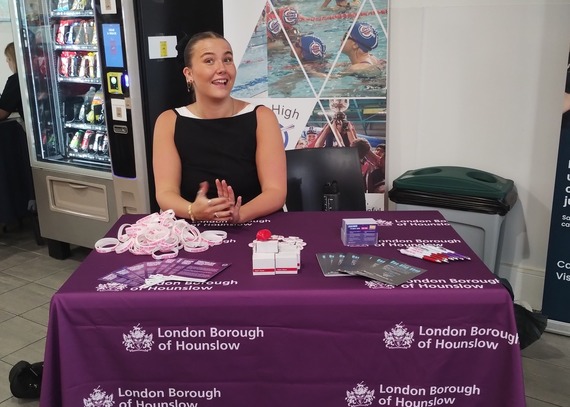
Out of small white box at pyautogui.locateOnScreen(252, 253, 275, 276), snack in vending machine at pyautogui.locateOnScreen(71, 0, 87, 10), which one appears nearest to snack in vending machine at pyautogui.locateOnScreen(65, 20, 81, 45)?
snack in vending machine at pyautogui.locateOnScreen(71, 0, 87, 10)

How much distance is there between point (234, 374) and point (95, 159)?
2733mm

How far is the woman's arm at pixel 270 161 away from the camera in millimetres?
2057

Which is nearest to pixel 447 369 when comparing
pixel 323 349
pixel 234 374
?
pixel 323 349

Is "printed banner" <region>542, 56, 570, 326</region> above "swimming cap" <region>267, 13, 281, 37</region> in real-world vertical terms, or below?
below

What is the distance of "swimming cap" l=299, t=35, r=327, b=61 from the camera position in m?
3.16

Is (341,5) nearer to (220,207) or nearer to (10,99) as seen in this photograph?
(220,207)

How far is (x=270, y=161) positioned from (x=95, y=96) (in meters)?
2.05

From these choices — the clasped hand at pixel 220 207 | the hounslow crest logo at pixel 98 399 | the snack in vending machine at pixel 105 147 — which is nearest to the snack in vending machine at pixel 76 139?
the snack in vending machine at pixel 105 147

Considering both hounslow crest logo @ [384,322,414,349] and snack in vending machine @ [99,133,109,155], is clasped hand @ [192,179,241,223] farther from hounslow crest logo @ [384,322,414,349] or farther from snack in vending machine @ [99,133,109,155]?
snack in vending machine @ [99,133,109,155]

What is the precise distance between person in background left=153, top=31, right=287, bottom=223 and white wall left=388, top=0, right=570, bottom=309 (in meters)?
1.26

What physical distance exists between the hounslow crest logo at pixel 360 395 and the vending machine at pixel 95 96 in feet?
7.43

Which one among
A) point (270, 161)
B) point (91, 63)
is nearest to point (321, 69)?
point (270, 161)

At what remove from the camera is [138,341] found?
1.39 metres

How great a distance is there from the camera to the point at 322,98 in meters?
3.21
